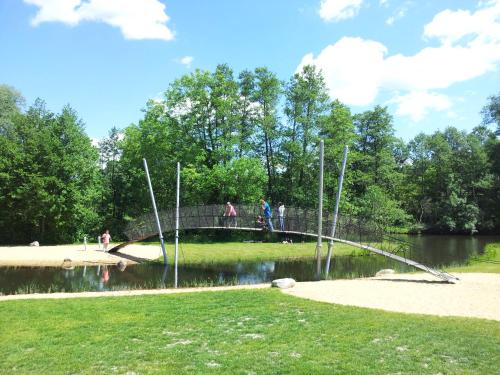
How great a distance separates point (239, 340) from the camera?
9.14 metres

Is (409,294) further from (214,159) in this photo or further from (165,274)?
(214,159)

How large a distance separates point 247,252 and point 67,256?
1200 centimetres

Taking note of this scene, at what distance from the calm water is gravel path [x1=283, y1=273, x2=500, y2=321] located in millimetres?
4367

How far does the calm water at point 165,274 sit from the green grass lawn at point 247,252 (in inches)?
65.0

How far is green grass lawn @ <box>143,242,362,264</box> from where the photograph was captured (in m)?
29.8

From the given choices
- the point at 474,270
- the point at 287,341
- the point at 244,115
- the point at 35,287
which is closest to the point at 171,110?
the point at 244,115

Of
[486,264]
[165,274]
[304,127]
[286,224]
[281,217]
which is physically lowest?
[165,274]

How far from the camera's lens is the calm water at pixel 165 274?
2019cm

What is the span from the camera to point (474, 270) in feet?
73.2

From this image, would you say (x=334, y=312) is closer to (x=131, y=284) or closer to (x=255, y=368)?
(x=255, y=368)

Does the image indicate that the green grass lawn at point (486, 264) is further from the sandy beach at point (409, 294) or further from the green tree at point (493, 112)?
the green tree at point (493, 112)

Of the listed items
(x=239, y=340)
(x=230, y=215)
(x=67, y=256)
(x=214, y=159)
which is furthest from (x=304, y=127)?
(x=239, y=340)

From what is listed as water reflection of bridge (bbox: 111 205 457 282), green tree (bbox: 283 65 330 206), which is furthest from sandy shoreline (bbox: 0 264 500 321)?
A: green tree (bbox: 283 65 330 206)

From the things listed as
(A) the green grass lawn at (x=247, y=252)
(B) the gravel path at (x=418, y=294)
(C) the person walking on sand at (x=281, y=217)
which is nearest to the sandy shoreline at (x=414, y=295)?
(B) the gravel path at (x=418, y=294)
